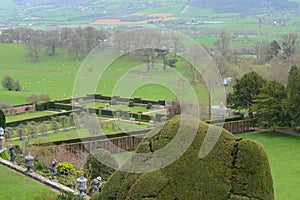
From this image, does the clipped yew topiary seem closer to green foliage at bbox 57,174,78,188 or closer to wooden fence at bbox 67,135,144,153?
green foliage at bbox 57,174,78,188

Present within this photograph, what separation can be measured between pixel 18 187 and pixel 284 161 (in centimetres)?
1503

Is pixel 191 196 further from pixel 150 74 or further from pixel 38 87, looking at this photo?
pixel 38 87

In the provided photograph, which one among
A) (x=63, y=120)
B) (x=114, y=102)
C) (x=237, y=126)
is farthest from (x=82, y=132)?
(x=114, y=102)

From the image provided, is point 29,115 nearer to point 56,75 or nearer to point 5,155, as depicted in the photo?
point 5,155

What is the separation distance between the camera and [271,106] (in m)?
33.9

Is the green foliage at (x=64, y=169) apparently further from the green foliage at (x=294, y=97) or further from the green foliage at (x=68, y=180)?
the green foliage at (x=294, y=97)

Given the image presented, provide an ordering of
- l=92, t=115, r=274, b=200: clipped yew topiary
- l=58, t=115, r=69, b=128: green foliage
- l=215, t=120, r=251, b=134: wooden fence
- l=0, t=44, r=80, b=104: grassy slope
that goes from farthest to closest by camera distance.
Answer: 1. l=0, t=44, r=80, b=104: grassy slope
2. l=58, t=115, r=69, b=128: green foliage
3. l=215, t=120, r=251, b=134: wooden fence
4. l=92, t=115, r=274, b=200: clipped yew topiary

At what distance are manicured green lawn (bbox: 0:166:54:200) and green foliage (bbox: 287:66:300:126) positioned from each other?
2061 cm

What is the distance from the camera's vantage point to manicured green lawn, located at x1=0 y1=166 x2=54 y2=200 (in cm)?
1588

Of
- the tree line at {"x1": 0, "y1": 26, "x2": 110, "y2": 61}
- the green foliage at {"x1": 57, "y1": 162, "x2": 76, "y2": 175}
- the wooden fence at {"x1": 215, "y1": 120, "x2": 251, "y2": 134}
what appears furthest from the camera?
the tree line at {"x1": 0, "y1": 26, "x2": 110, "y2": 61}

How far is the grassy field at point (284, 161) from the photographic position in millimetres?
21156

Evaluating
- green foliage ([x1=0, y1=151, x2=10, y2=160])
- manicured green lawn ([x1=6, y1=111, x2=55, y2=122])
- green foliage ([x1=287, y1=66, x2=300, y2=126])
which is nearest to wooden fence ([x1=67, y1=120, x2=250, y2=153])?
green foliage ([x1=0, y1=151, x2=10, y2=160])

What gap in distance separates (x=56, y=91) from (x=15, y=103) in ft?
34.7

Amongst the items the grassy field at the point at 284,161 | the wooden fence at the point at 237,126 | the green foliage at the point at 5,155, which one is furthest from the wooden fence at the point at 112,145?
the grassy field at the point at 284,161
